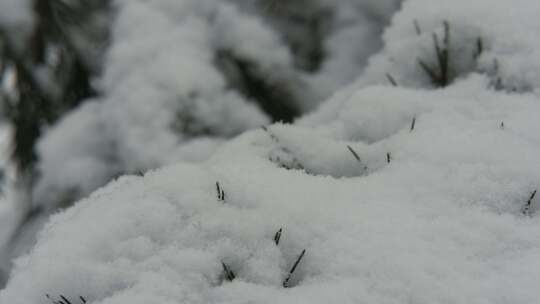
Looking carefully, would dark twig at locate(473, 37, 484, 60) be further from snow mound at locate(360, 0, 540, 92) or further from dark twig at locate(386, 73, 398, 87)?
dark twig at locate(386, 73, 398, 87)

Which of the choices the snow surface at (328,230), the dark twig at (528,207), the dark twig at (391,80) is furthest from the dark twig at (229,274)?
the dark twig at (391,80)

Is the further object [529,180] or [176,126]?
[176,126]

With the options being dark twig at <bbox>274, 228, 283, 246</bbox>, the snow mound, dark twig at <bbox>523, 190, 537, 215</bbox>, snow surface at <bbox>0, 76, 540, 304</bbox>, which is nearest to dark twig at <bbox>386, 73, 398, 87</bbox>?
the snow mound

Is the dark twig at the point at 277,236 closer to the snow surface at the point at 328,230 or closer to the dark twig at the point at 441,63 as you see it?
the snow surface at the point at 328,230

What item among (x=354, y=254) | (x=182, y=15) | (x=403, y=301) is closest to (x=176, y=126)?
(x=182, y=15)

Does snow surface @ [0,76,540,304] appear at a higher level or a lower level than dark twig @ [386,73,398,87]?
lower

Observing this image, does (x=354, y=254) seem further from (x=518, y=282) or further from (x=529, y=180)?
(x=529, y=180)

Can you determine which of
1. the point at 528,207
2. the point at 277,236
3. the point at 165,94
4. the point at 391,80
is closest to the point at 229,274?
the point at 277,236

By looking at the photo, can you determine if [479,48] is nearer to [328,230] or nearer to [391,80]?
[391,80]
